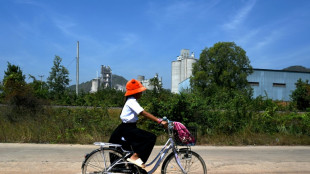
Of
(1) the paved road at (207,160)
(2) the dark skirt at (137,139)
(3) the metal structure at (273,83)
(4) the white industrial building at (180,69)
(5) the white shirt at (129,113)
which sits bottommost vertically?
(1) the paved road at (207,160)

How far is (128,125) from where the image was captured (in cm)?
423

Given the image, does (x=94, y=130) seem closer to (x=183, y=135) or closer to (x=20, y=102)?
(x=20, y=102)

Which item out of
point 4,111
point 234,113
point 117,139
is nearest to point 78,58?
point 4,111

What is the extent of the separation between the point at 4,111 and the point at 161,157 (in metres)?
10.8

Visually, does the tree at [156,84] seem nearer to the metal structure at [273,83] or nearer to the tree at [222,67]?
the tree at [222,67]

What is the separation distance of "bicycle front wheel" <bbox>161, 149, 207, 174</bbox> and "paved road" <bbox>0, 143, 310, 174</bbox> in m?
1.58

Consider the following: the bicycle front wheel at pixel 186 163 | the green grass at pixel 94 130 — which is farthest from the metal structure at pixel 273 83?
the bicycle front wheel at pixel 186 163

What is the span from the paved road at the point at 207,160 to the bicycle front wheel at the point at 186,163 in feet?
5.18

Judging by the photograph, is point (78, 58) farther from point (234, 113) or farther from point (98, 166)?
point (98, 166)

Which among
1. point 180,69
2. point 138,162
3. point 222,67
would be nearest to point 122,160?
point 138,162

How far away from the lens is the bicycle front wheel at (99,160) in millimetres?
4207

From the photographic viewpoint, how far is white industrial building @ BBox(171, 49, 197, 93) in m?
70.1

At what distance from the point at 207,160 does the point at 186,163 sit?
2.74 metres

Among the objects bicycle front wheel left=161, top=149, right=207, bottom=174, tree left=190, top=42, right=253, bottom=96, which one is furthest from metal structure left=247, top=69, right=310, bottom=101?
bicycle front wheel left=161, top=149, right=207, bottom=174
